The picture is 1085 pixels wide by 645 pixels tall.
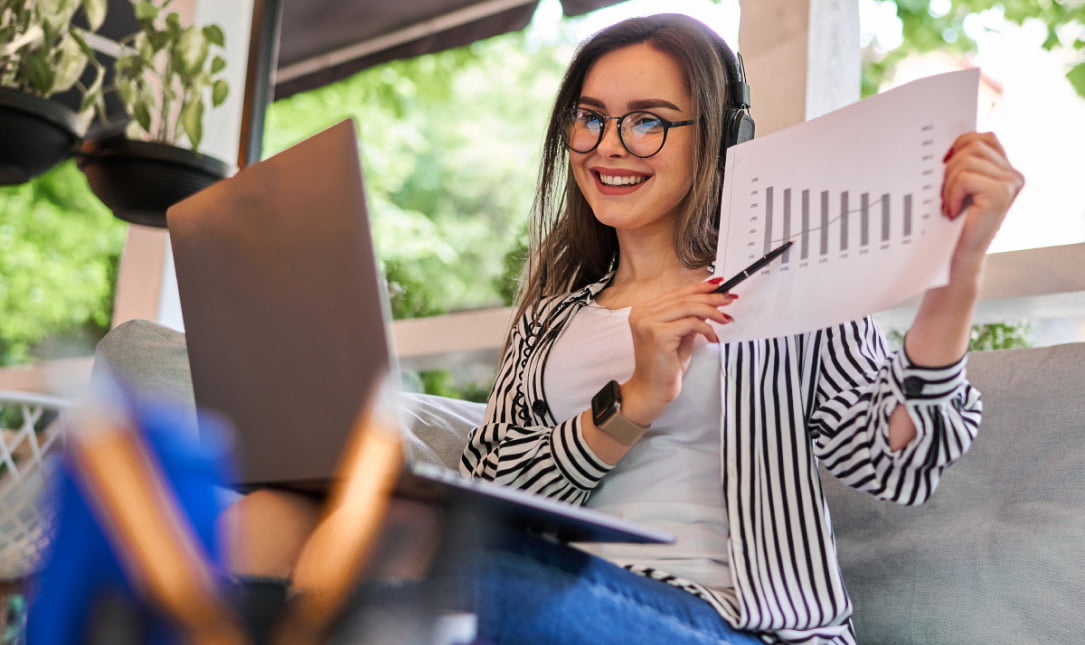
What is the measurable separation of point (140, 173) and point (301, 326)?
1767 mm

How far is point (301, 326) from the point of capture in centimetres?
81

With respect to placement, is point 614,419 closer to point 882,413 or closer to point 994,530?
point 882,413

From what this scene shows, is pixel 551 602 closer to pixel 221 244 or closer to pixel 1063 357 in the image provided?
pixel 221 244

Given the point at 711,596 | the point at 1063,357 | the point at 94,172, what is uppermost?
the point at 94,172

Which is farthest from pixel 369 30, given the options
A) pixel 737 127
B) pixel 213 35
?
pixel 737 127

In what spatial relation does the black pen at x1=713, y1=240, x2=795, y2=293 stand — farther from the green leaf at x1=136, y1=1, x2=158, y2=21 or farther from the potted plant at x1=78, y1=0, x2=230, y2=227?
the green leaf at x1=136, y1=1, x2=158, y2=21

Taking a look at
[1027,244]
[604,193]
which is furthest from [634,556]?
[1027,244]

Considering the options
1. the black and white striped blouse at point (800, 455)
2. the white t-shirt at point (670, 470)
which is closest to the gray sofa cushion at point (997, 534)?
the black and white striped blouse at point (800, 455)

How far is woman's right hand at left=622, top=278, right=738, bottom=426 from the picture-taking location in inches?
39.4

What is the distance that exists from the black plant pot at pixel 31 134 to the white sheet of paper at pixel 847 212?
180cm

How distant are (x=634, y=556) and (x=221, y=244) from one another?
0.56 metres

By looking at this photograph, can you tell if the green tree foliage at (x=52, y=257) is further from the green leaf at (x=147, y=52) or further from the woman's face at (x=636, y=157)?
the woman's face at (x=636, y=157)

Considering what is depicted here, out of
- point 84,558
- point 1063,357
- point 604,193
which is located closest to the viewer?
point 84,558

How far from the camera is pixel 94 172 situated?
2406 millimetres
